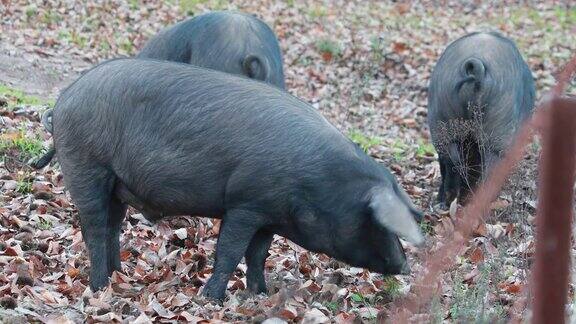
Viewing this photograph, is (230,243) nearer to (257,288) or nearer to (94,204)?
(257,288)

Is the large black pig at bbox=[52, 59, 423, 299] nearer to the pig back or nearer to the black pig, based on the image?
the black pig

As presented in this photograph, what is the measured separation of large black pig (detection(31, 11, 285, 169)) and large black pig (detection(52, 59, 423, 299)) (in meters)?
2.49

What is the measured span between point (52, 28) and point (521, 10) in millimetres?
9371

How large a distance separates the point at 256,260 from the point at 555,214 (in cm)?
411

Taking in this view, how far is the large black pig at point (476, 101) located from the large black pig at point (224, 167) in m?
2.61

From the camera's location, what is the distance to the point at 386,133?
11.6 meters

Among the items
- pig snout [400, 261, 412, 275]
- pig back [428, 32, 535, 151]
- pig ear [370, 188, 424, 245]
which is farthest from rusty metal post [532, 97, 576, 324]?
pig back [428, 32, 535, 151]

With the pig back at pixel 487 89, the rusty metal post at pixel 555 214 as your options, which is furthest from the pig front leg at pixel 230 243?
the rusty metal post at pixel 555 214

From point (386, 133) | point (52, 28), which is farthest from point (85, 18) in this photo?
point (386, 133)

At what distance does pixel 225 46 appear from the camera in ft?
26.1

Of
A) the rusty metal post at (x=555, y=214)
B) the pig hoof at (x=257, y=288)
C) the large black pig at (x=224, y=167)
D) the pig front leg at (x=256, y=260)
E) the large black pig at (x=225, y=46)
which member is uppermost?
the rusty metal post at (x=555, y=214)

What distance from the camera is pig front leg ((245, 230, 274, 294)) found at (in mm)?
5285

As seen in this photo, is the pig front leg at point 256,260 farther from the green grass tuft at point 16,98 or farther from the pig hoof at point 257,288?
the green grass tuft at point 16,98

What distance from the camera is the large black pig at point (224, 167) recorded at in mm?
4852
